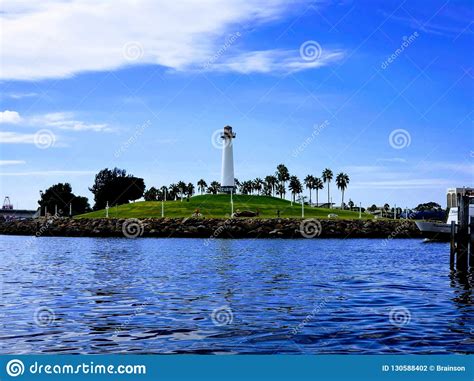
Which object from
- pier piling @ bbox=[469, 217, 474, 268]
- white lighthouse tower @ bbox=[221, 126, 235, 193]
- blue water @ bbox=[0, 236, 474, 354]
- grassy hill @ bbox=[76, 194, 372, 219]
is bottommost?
blue water @ bbox=[0, 236, 474, 354]

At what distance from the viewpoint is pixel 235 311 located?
947 inches

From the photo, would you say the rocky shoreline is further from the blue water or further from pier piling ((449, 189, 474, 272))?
the blue water

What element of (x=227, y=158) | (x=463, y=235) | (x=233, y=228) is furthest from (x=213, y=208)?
(x=463, y=235)

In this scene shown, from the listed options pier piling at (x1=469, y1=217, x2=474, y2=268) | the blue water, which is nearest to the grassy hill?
pier piling at (x1=469, y1=217, x2=474, y2=268)

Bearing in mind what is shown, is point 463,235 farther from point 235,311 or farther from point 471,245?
point 235,311

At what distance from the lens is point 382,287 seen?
33.2 metres

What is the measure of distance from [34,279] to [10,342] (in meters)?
19.6

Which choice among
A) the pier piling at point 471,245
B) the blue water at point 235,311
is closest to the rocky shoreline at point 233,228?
the pier piling at point 471,245

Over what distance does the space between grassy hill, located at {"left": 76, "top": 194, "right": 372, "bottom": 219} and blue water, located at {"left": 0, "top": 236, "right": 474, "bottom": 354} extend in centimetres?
11023

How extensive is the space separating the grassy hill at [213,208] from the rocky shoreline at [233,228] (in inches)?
604

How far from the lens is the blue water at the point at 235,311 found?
59.3ft

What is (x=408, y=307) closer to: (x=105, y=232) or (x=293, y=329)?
(x=293, y=329)

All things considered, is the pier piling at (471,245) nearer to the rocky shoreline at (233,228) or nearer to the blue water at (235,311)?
the blue water at (235,311)

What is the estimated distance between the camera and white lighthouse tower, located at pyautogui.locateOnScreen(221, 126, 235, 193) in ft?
506
